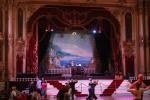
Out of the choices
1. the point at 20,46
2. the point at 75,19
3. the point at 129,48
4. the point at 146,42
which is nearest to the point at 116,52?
the point at 129,48

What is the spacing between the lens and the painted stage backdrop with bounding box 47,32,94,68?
34.1 meters

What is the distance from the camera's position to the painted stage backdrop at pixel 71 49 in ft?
112

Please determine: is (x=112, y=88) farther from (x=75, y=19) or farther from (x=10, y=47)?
(x=10, y=47)

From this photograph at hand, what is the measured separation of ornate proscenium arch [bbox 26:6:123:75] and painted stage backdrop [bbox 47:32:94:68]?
2.88 m

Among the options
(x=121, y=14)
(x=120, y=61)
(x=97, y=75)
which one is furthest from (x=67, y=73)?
(x=121, y=14)

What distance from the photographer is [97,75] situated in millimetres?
32312

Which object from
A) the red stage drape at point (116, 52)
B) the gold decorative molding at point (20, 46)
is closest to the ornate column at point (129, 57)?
the red stage drape at point (116, 52)

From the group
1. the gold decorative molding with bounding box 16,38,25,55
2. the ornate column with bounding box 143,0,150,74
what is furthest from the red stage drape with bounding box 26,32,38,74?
the ornate column with bounding box 143,0,150,74

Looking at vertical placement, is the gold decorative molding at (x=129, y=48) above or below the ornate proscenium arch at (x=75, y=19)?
below

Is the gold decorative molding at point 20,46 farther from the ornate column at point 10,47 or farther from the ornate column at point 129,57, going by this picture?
the ornate column at point 129,57

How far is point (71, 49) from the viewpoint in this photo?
3478 centimetres

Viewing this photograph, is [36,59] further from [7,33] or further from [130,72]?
[130,72]

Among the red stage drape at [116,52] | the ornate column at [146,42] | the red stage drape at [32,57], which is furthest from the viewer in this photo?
the red stage drape at [116,52]

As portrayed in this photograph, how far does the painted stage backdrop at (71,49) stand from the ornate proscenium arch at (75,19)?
2.88 m
